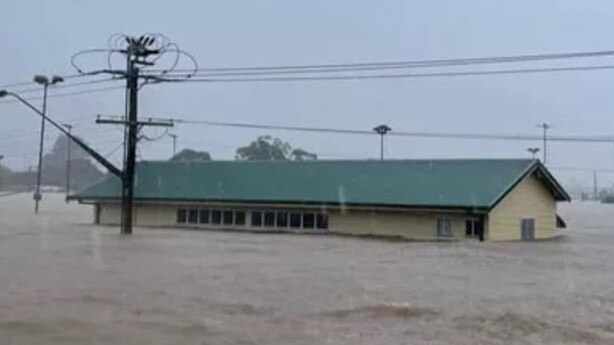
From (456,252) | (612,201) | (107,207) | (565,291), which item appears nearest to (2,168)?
(107,207)

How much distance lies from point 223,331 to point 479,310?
5.27m

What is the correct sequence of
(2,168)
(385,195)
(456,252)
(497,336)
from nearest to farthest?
(497,336)
(456,252)
(385,195)
(2,168)

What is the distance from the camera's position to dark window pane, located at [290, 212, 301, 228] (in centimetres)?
4879

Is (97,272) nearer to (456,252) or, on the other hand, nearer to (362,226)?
(456,252)

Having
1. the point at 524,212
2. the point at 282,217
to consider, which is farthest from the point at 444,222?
the point at 282,217

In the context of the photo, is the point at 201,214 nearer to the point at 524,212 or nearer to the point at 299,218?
the point at 299,218

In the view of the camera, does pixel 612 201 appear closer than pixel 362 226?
No

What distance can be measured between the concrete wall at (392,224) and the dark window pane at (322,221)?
0.39 meters

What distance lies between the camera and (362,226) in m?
46.3

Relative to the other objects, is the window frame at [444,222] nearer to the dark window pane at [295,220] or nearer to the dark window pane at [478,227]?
the dark window pane at [478,227]

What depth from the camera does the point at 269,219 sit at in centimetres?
5019

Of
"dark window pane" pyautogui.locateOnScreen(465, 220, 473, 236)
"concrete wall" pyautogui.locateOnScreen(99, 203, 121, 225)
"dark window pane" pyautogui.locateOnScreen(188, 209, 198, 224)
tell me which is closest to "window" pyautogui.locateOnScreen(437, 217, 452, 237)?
"dark window pane" pyautogui.locateOnScreen(465, 220, 473, 236)

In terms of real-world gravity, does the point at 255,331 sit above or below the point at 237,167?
below

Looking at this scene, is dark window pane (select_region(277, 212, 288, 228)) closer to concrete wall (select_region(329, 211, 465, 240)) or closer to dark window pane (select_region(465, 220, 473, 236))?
concrete wall (select_region(329, 211, 465, 240))
